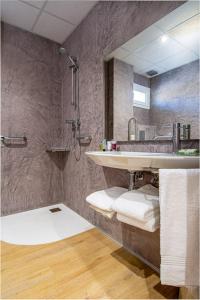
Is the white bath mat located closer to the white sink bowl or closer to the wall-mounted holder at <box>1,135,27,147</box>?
the wall-mounted holder at <box>1,135,27,147</box>

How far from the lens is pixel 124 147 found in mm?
1486

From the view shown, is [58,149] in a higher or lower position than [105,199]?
higher

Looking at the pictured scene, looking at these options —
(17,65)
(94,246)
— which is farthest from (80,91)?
(94,246)

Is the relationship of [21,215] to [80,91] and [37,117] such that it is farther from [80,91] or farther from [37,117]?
[80,91]

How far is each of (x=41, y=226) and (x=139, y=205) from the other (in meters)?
1.36

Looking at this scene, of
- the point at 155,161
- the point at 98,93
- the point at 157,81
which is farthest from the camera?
the point at 98,93

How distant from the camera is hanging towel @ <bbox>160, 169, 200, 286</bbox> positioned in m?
0.76

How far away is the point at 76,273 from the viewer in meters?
1.20

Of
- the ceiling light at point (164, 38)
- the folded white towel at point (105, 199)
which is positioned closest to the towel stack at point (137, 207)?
the folded white towel at point (105, 199)

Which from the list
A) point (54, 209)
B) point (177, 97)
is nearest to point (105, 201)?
point (177, 97)

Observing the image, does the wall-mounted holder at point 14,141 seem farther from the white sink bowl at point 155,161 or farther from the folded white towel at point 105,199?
the white sink bowl at point 155,161

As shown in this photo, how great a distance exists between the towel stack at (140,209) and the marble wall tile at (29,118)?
5.22ft

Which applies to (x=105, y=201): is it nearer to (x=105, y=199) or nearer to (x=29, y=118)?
(x=105, y=199)

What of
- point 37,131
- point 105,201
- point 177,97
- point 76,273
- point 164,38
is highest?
point 164,38
